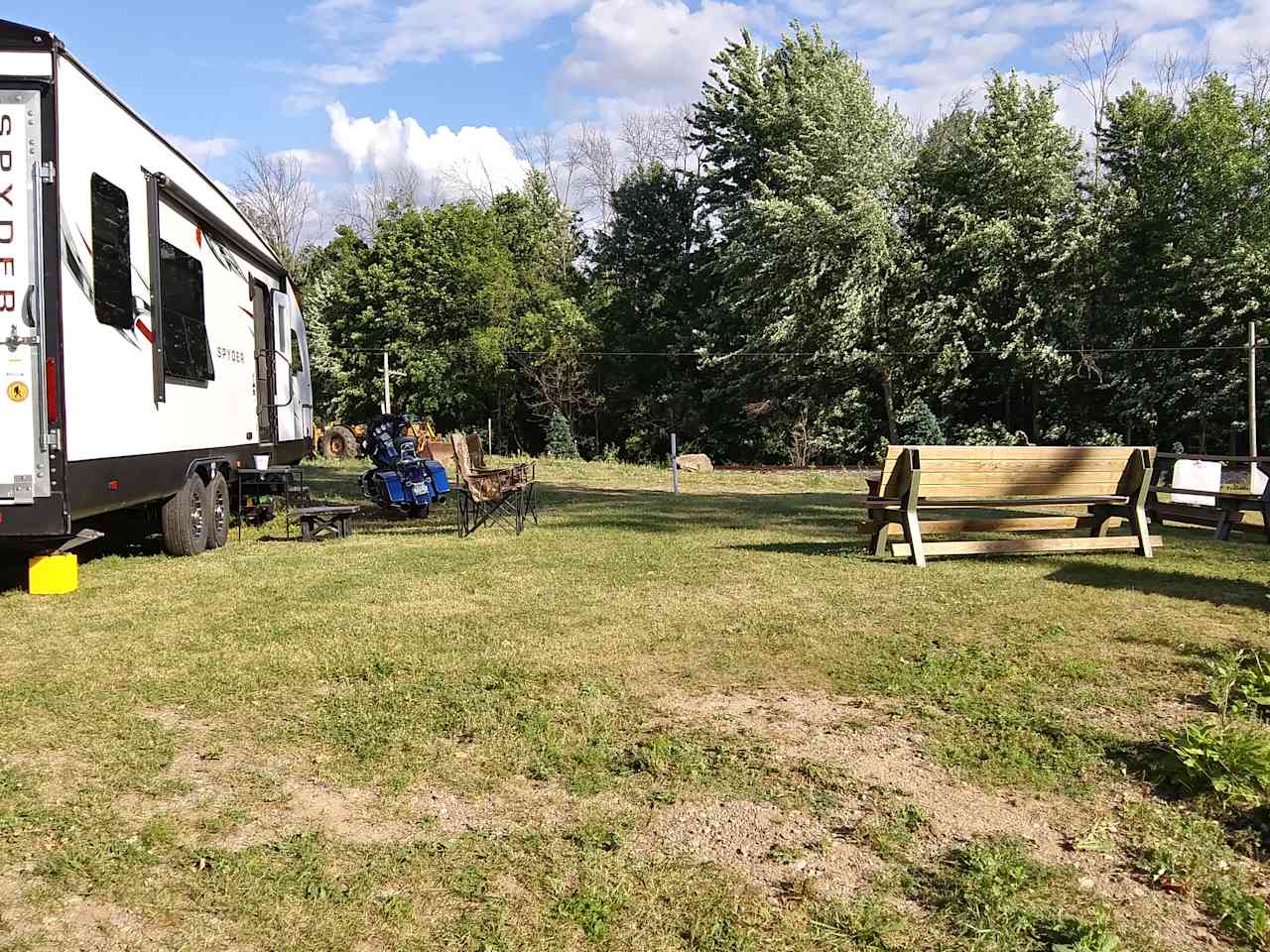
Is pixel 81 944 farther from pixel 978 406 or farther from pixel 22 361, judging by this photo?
pixel 978 406

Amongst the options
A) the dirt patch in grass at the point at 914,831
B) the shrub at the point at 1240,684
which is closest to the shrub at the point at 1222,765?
the dirt patch in grass at the point at 914,831

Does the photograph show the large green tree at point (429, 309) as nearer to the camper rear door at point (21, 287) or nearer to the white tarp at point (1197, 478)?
the white tarp at point (1197, 478)

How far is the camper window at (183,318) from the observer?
7.39 metres

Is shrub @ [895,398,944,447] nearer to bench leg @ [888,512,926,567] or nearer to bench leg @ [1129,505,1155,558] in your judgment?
bench leg @ [1129,505,1155,558]

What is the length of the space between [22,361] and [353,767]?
12.5 ft

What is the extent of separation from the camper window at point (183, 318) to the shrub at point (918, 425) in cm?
2291

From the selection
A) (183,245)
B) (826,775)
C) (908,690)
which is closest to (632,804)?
(826,775)

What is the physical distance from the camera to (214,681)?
455cm

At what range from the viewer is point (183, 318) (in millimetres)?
7797

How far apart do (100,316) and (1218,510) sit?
9249 mm

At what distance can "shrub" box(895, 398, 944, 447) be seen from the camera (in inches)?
1119

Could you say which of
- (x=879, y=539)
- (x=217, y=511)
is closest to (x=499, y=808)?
(x=879, y=539)

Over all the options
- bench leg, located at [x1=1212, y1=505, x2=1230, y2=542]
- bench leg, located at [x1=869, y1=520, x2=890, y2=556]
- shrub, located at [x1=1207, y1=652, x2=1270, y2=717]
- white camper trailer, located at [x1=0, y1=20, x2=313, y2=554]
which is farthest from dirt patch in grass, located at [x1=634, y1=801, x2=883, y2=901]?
bench leg, located at [x1=1212, y1=505, x2=1230, y2=542]

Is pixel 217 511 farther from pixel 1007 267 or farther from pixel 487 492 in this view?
pixel 1007 267
